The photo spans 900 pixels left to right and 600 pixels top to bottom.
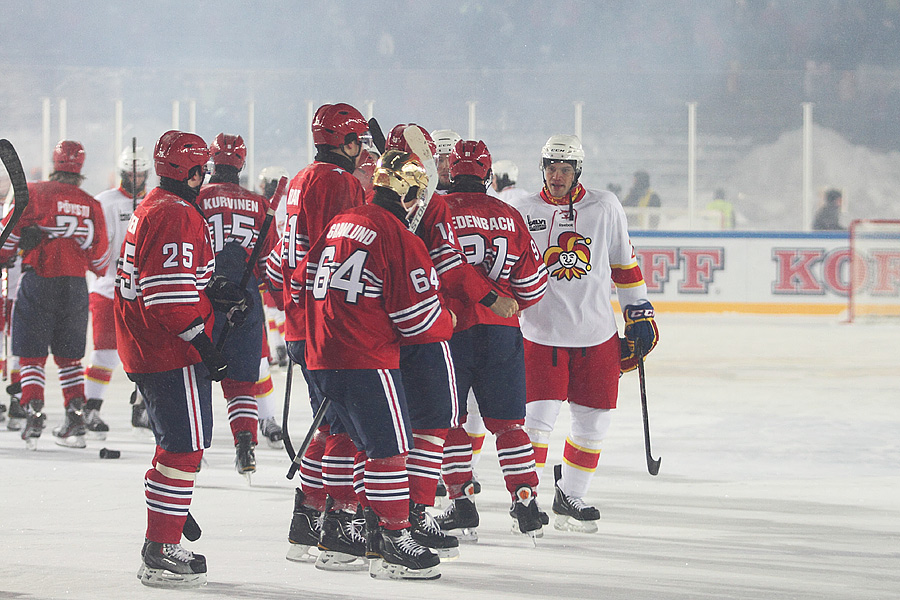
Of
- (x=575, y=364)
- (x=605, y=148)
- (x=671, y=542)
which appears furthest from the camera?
(x=605, y=148)

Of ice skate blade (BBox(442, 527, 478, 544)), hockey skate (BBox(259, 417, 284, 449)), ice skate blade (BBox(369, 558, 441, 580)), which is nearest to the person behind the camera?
ice skate blade (BBox(369, 558, 441, 580))

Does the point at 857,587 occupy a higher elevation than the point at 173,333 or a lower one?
lower

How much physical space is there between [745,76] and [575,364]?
46.0ft

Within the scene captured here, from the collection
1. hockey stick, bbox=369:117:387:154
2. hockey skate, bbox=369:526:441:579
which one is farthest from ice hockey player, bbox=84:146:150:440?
hockey skate, bbox=369:526:441:579

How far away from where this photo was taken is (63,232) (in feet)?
18.0

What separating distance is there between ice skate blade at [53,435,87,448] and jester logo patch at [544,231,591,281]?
270 centimetres

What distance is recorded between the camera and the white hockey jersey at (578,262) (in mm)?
4086

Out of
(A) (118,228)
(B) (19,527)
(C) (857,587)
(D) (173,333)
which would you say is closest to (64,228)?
(A) (118,228)

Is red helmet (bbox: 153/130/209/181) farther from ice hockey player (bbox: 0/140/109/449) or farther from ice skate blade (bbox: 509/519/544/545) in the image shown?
ice hockey player (bbox: 0/140/109/449)

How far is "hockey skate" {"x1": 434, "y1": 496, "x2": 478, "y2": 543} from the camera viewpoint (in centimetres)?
385

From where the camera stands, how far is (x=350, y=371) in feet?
10.5

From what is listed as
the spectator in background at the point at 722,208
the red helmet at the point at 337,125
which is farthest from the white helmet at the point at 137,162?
the spectator in background at the point at 722,208

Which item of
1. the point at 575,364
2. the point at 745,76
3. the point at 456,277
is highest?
the point at 745,76

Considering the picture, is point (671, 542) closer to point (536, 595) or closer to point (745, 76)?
point (536, 595)
